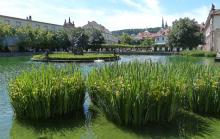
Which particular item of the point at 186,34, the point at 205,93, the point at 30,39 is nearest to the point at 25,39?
the point at 30,39

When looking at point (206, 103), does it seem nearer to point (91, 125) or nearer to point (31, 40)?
point (91, 125)

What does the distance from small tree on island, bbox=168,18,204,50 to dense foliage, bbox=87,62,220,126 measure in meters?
71.1

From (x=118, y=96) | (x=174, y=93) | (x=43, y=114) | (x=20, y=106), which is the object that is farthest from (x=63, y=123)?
(x=174, y=93)

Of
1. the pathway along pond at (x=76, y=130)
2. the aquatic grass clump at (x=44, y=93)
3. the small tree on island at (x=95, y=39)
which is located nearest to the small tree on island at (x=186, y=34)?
the small tree on island at (x=95, y=39)

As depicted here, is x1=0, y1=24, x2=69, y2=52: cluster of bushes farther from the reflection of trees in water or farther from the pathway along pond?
the pathway along pond

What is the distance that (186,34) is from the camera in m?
80.4

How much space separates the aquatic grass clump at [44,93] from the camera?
9.38 metres

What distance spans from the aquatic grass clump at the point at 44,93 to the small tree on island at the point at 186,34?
72.6 meters

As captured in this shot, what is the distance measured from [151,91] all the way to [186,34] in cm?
7391

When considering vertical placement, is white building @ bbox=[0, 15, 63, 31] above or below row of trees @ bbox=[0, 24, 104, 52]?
above

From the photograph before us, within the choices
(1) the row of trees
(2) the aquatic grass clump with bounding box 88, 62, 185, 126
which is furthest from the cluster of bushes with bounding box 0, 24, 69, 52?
(2) the aquatic grass clump with bounding box 88, 62, 185, 126

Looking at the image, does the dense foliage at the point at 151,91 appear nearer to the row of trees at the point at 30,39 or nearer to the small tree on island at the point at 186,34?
the row of trees at the point at 30,39

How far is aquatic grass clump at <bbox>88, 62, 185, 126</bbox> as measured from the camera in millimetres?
8859

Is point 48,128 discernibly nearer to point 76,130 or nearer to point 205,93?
point 76,130
